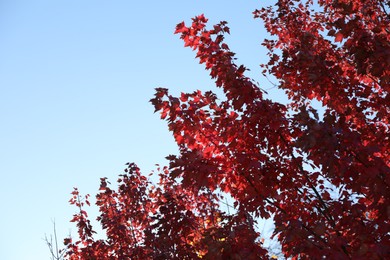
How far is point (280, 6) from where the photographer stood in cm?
891

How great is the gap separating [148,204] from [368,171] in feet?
30.8

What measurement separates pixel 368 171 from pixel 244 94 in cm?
216

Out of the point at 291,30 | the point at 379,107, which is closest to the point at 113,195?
the point at 291,30

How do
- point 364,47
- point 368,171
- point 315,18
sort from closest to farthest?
point 368,171 < point 364,47 < point 315,18

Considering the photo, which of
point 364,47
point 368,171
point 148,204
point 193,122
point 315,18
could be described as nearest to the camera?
point 368,171

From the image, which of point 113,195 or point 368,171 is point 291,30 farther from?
point 113,195

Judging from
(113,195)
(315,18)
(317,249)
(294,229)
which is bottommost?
(317,249)

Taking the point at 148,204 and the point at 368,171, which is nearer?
the point at 368,171

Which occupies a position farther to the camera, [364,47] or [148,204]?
[148,204]

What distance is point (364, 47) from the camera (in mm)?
4305

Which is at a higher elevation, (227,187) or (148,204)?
(148,204)

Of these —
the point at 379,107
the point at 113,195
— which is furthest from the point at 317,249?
the point at 113,195

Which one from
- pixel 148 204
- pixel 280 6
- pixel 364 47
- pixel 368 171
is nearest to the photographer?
pixel 368 171

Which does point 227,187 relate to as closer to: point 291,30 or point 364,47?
point 364,47
